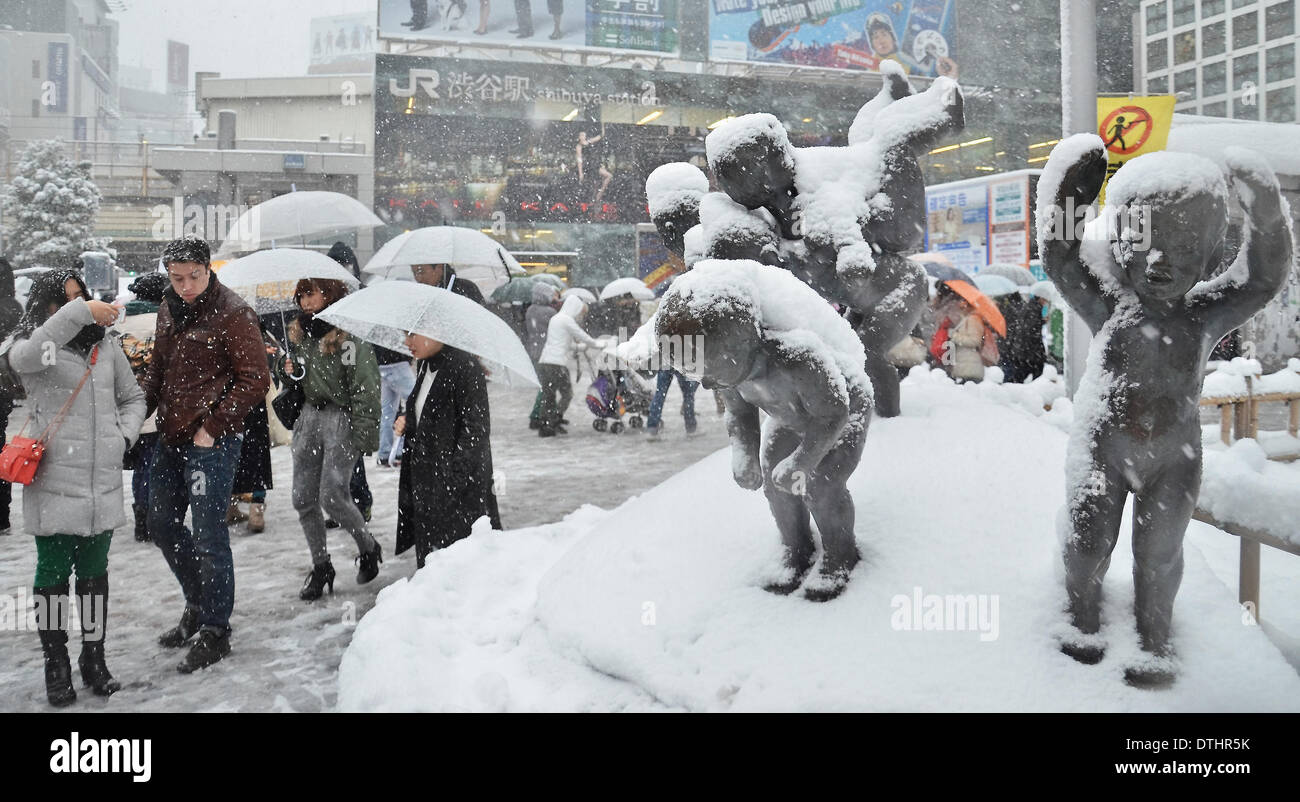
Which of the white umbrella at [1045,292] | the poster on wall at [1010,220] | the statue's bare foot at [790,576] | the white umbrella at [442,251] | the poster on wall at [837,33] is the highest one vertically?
the poster on wall at [837,33]

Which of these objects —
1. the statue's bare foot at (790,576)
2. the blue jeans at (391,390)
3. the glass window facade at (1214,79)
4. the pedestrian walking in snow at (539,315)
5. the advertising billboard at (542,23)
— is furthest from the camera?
the advertising billboard at (542,23)

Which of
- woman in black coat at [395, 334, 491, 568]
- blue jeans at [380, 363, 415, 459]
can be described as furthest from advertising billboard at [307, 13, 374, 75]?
woman in black coat at [395, 334, 491, 568]

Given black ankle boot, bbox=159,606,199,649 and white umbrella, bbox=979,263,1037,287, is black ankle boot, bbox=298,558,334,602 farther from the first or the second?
white umbrella, bbox=979,263,1037,287

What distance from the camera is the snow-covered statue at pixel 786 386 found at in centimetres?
273

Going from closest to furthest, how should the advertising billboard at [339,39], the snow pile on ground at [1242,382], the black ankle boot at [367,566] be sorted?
the black ankle boot at [367,566] < the snow pile on ground at [1242,382] < the advertising billboard at [339,39]

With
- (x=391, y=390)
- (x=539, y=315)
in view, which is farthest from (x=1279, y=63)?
(x=391, y=390)

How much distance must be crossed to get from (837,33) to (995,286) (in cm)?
1946

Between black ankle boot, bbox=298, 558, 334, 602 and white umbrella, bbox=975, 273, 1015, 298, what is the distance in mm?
7109

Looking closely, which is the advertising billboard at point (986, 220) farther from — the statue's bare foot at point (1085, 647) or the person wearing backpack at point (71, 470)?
the person wearing backpack at point (71, 470)

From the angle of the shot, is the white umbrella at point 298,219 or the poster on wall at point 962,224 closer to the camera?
the white umbrella at point 298,219

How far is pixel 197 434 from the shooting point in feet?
14.0

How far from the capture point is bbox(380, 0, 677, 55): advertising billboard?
25.4 meters

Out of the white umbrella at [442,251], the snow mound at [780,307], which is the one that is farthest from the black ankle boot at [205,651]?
the white umbrella at [442,251]
